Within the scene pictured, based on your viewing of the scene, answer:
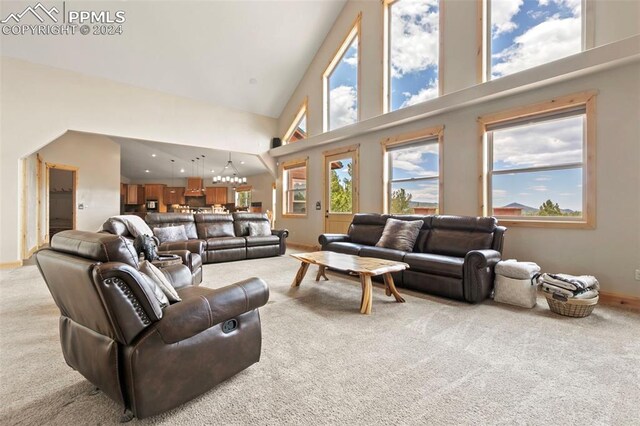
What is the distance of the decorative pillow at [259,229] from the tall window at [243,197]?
16.8 ft

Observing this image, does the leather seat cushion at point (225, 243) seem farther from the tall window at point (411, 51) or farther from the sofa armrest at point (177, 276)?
the tall window at point (411, 51)

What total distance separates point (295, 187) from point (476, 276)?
5.74 meters

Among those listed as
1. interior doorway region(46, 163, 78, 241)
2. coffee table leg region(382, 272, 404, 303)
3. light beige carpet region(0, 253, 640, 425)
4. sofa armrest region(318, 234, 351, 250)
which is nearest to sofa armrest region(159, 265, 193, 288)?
light beige carpet region(0, 253, 640, 425)

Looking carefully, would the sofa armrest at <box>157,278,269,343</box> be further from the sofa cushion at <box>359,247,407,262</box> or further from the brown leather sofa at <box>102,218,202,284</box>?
the sofa cushion at <box>359,247,407,262</box>

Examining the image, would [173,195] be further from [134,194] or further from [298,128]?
[298,128]

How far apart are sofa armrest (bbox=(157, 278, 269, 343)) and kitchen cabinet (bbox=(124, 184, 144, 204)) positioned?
1268cm

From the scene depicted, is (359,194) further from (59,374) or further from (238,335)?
(59,374)

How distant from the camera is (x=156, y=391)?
4.42ft

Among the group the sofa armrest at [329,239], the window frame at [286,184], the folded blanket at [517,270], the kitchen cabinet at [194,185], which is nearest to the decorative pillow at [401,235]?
the sofa armrest at [329,239]

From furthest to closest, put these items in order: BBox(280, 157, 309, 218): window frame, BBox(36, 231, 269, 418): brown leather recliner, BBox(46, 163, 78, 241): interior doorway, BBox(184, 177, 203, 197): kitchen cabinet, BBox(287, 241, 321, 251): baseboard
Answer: BBox(184, 177, 203, 197): kitchen cabinet < BBox(46, 163, 78, 241): interior doorway < BBox(280, 157, 309, 218): window frame < BBox(287, 241, 321, 251): baseboard < BBox(36, 231, 269, 418): brown leather recliner

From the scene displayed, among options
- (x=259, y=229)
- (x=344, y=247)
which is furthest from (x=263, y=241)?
(x=344, y=247)

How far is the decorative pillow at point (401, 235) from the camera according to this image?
13.7 feet

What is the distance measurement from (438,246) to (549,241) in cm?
132

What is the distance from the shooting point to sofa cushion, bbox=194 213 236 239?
5.78m
